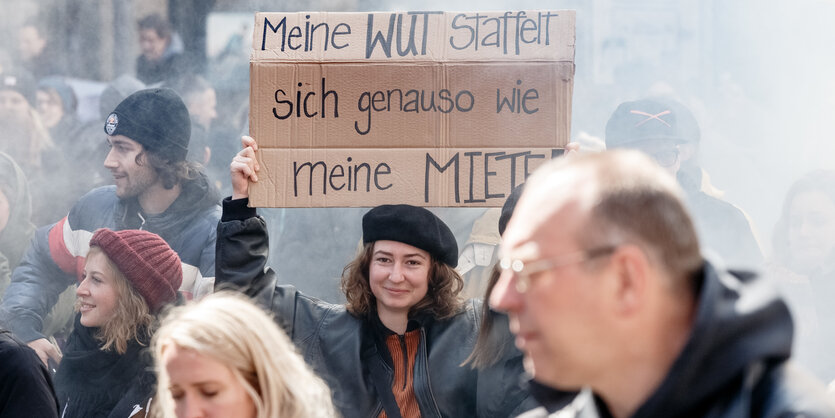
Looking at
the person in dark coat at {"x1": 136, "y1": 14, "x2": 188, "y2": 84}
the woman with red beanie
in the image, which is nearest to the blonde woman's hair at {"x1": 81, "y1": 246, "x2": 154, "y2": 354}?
the woman with red beanie

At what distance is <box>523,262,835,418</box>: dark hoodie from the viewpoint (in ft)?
4.29

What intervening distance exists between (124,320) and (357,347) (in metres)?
1.26

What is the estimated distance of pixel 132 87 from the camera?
6.15 meters

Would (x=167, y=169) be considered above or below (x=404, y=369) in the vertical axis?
above

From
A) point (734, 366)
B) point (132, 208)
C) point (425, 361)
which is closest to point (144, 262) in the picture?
point (132, 208)

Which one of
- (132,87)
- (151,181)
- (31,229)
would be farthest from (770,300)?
(132,87)

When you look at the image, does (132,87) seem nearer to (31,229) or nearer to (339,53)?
(31,229)

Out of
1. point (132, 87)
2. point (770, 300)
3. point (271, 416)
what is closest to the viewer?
point (770, 300)

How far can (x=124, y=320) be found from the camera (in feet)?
13.3

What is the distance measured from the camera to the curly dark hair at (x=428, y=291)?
346 cm

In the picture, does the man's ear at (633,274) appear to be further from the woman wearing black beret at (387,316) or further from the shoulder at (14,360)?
the shoulder at (14,360)

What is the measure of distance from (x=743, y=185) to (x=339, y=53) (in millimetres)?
3762

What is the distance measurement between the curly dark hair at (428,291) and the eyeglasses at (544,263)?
79.2 inches

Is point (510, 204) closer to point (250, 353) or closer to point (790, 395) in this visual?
point (250, 353)
